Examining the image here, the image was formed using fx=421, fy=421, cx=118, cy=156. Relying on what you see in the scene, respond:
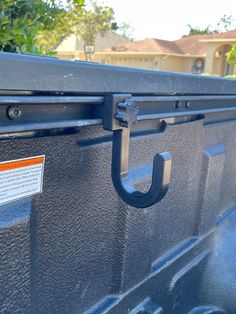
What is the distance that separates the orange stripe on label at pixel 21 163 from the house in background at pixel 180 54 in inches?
1324

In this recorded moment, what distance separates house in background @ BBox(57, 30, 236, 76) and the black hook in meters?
33.5

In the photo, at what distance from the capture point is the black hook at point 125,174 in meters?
0.99

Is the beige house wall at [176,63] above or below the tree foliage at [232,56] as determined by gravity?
below

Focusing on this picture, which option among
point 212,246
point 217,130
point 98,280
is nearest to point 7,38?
point 217,130

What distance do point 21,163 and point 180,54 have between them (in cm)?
3844

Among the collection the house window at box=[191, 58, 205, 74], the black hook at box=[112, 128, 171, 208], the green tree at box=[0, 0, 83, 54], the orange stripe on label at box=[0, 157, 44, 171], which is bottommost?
the house window at box=[191, 58, 205, 74]

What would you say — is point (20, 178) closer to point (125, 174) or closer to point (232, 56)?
point (125, 174)

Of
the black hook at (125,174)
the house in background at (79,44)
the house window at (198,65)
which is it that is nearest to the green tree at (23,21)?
the black hook at (125,174)

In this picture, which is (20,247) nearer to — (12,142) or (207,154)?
(12,142)

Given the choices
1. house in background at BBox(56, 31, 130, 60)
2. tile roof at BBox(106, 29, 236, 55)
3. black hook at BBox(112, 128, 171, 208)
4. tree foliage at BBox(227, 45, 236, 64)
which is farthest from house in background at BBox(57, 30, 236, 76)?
black hook at BBox(112, 128, 171, 208)

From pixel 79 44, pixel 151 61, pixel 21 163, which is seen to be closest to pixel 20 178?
pixel 21 163

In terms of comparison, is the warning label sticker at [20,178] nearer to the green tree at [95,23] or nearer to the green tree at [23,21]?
the green tree at [23,21]

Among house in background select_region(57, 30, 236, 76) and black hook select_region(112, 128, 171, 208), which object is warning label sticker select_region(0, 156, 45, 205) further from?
house in background select_region(57, 30, 236, 76)

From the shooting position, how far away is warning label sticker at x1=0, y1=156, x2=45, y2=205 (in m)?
0.82
